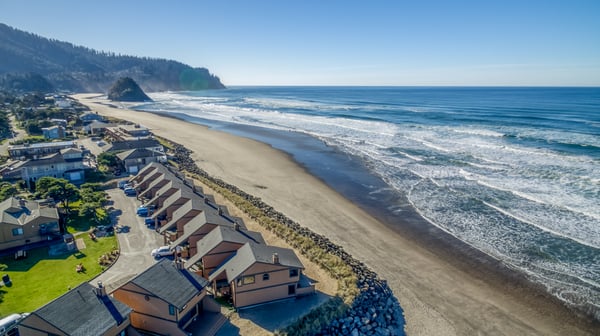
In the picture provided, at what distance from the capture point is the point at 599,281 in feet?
86.1

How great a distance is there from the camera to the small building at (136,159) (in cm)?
4866

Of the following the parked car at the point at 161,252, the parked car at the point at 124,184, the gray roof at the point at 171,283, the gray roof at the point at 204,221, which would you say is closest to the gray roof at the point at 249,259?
the gray roof at the point at 171,283

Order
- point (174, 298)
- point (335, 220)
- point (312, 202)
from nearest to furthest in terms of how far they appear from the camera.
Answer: point (174, 298) < point (335, 220) < point (312, 202)

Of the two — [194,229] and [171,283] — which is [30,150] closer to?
[194,229]

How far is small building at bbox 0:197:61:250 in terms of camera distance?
27.6m

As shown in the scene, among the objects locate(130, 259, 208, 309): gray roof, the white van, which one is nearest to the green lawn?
the white van

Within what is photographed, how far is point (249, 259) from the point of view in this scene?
2169 centimetres

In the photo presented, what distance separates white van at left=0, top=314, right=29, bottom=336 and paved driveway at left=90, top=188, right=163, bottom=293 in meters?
4.56

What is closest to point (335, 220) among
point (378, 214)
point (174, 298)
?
point (378, 214)

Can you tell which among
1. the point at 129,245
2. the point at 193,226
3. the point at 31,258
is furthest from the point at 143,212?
the point at 193,226

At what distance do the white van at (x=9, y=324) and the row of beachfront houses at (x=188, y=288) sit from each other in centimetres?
328

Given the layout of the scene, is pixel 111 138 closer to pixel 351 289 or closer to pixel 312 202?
pixel 312 202

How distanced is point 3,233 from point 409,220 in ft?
119

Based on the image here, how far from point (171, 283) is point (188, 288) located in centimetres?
98
